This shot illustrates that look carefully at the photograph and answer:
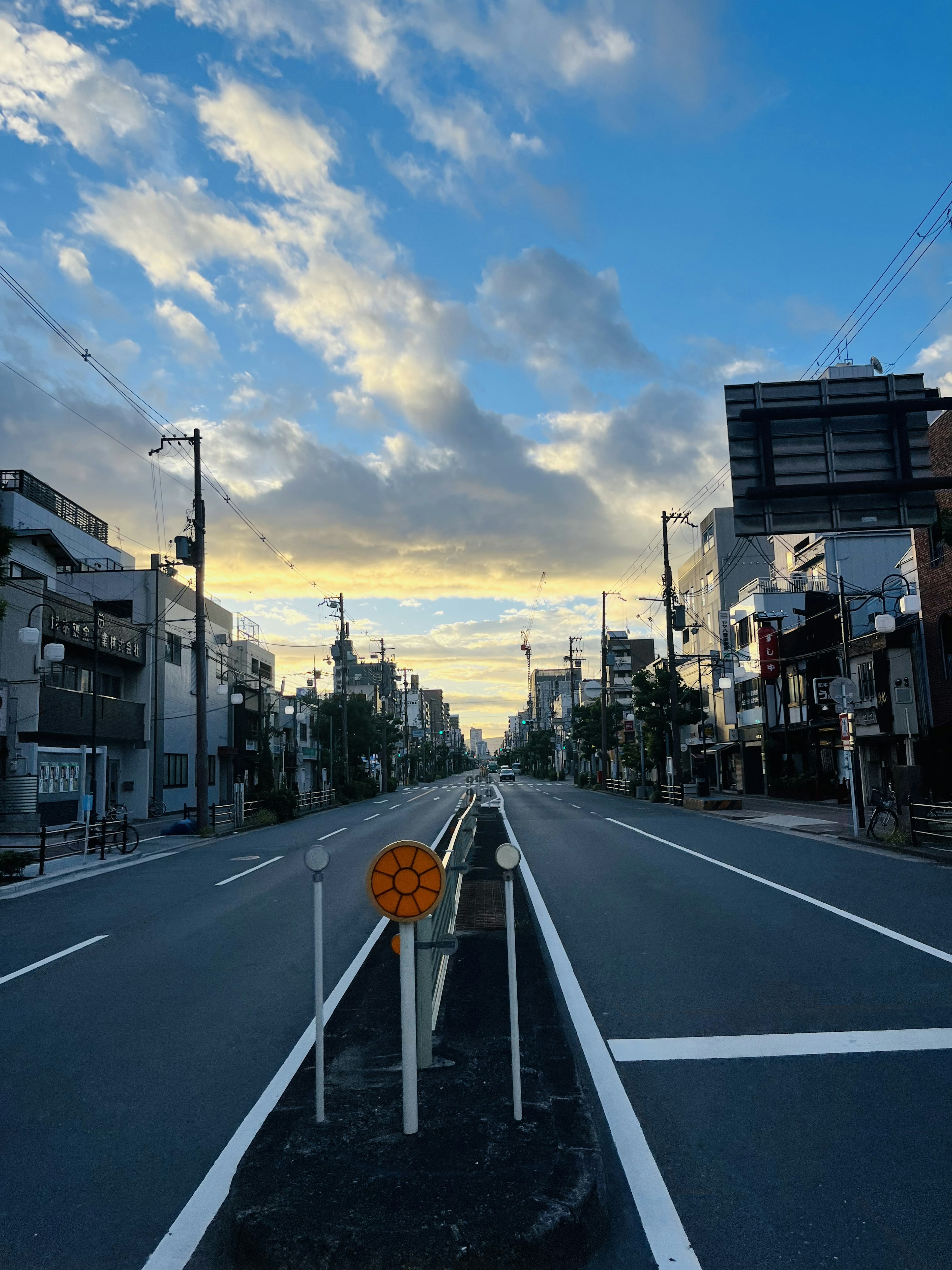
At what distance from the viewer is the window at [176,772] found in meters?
43.8

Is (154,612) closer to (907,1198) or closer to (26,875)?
(26,875)

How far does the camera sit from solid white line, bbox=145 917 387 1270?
3.89 m

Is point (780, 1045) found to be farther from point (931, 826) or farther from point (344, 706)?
point (344, 706)

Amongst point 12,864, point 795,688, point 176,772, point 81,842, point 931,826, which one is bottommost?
point 81,842

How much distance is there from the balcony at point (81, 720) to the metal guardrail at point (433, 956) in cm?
2623

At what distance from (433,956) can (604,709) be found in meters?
55.5

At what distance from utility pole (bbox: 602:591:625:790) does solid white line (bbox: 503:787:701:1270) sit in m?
49.5

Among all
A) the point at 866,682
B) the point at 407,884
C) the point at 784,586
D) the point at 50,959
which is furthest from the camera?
the point at 784,586

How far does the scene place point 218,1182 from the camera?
450 centimetres

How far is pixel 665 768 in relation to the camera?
5569cm

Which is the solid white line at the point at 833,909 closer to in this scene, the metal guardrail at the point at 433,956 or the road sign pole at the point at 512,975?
the metal guardrail at the point at 433,956

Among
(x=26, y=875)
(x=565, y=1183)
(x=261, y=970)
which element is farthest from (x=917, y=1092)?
(x=26, y=875)

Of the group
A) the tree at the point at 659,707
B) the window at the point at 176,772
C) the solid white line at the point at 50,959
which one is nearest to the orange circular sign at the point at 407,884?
the solid white line at the point at 50,959

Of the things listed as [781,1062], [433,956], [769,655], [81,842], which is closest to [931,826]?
[781,1062]
